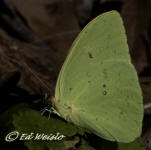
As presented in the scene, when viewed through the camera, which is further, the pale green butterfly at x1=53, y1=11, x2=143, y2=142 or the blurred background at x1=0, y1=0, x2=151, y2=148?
the blurred background at x1=0, y1=0, x2=151, y2=148

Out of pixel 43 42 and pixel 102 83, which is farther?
pixel 43 42

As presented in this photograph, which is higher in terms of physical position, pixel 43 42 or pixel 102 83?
pixel 102 83

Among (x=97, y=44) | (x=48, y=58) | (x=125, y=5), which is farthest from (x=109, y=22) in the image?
(x=125, y=5)

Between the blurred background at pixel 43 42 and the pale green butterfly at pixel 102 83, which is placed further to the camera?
the blurred background at pixel 43 42
